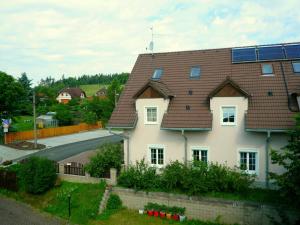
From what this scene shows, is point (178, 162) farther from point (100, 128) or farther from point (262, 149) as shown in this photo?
point (100, 128)

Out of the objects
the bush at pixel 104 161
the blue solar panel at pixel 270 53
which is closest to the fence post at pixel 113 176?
the bush at pixel 104 161

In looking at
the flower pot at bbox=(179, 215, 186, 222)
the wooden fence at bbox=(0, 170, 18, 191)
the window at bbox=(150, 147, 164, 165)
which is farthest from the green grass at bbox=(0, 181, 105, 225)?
the flower pot at bbox=(179, 215, 186, 222)

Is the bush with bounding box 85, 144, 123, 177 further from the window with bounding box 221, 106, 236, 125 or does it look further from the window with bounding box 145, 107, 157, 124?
the window with bounding box 221, 106, 236, 125

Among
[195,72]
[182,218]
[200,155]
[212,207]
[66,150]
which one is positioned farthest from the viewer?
[66,150]

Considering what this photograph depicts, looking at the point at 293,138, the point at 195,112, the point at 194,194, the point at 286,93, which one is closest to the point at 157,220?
the point at 194,194

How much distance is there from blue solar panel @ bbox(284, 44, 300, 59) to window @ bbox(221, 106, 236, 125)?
5772 millimetres

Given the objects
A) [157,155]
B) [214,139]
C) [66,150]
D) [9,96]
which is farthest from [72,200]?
[9,96]

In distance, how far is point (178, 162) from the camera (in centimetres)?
1884

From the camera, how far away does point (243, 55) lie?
869 inches

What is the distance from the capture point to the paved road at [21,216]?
17.4m

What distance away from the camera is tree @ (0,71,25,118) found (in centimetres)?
4078

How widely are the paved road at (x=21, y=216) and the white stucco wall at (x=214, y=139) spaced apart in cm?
682

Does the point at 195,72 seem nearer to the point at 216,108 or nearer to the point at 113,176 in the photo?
the point at 216,108

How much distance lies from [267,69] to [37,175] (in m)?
17.5
